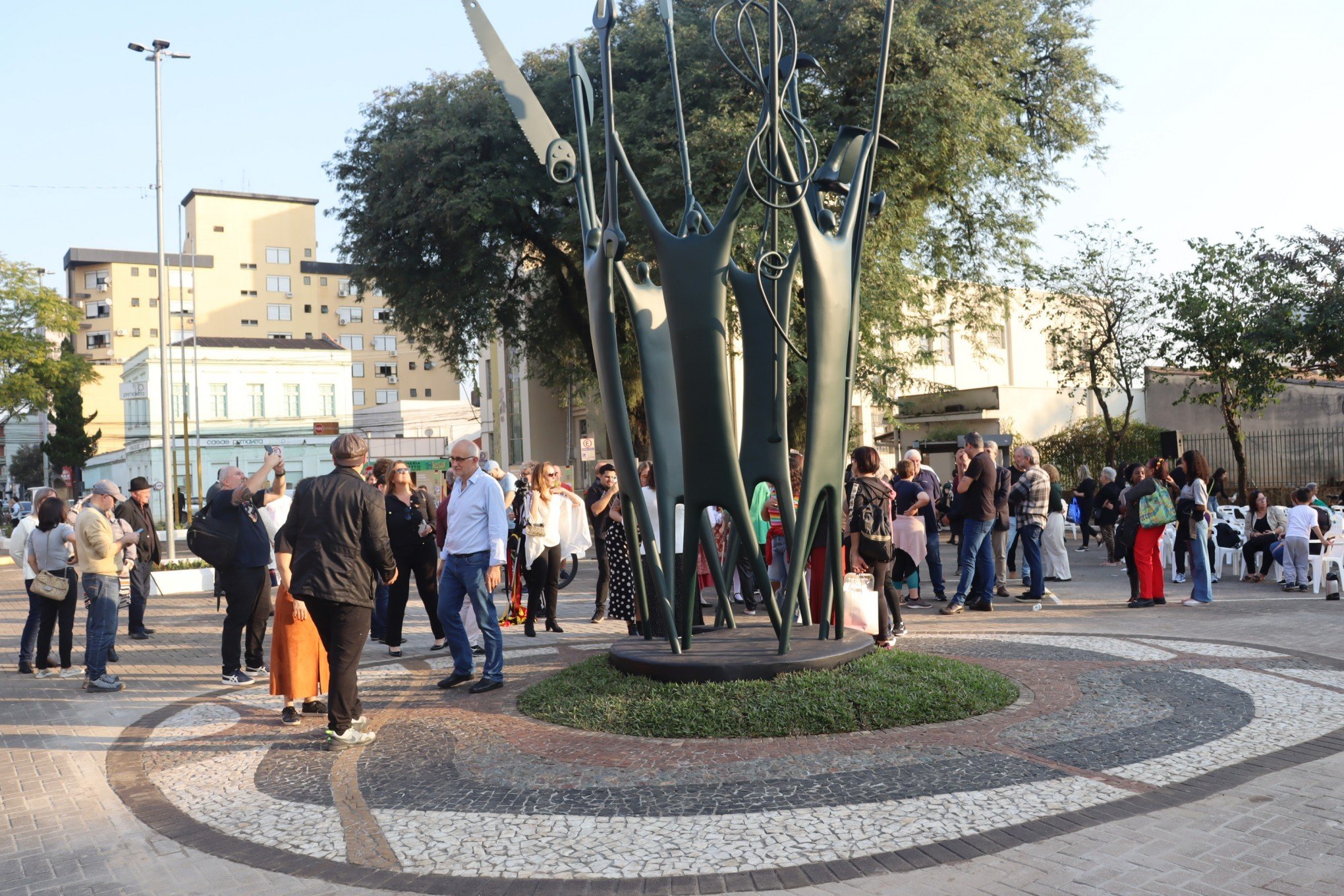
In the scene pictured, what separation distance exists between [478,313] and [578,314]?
2375mm

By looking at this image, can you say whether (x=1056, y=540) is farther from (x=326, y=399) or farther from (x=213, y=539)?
(x=326, y=399)

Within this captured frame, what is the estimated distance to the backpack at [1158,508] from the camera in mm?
11492

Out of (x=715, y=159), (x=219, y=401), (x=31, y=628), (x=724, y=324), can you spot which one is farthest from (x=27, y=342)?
(x=724, y=324)

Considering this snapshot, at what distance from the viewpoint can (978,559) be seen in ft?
39.7

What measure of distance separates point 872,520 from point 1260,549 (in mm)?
8187

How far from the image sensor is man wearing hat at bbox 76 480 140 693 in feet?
29.5

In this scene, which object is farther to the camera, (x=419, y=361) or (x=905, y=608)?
(x=419, y=361)

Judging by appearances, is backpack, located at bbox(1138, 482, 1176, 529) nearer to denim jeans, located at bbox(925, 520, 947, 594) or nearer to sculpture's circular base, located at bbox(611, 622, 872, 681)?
denim jeans, located at bbox(925, 520, 947, 594)

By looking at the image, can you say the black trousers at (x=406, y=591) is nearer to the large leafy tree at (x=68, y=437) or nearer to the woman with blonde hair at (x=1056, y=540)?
the woman with blonde hair at (x=1056, y=540)

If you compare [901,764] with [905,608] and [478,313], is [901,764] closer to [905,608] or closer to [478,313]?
[905,608]

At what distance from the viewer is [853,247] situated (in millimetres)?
7570

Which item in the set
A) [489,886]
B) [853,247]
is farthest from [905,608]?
[489,886]

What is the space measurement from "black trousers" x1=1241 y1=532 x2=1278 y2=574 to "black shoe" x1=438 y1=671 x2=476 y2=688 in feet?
35.8

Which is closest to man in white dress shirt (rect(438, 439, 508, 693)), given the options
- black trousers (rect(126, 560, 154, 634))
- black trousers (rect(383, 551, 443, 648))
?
black trousers (rect(383, 551, 443, 648))
